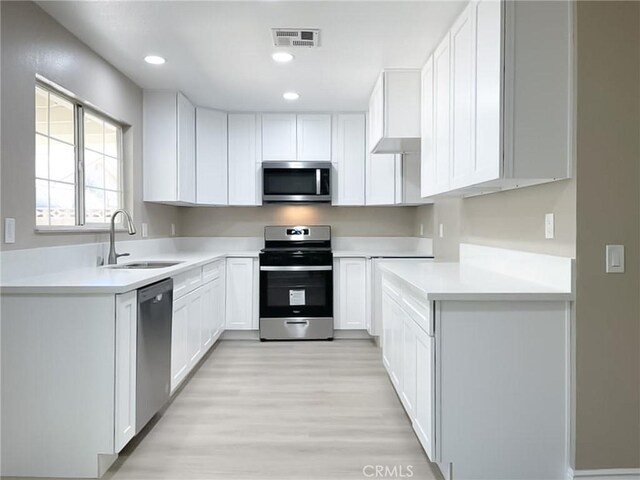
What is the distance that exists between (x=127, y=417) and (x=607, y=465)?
217 centimetres

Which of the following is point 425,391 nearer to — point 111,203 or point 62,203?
point 62,203

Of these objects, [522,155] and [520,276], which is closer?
[522,155]

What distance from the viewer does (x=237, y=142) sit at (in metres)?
4.66

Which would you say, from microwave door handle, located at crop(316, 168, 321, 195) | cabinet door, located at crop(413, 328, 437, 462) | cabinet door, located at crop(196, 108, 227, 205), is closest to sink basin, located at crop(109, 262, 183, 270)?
cabinet door, located at crop(196, 108, 227, 205)

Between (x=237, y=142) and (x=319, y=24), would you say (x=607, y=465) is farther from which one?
(x=237, y=142)

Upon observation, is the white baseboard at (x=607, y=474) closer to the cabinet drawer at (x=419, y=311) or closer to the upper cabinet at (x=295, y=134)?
the cabinet drawer at (x=419, y=311)

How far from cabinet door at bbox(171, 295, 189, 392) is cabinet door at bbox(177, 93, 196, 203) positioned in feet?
4.20

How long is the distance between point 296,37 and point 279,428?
90.3 inches

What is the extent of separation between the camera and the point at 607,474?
1901 mm

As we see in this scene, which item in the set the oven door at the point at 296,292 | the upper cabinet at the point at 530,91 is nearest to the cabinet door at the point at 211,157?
the oven door at the point at 296,292

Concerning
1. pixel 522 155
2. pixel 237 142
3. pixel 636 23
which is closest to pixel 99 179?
pixel 237 142

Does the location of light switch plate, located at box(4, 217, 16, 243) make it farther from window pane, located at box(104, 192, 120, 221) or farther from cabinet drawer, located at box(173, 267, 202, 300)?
window pane, located at box(104, 192, 120, 221)

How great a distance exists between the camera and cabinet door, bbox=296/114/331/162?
467 centimetres

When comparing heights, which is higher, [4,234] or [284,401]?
[4,234]
